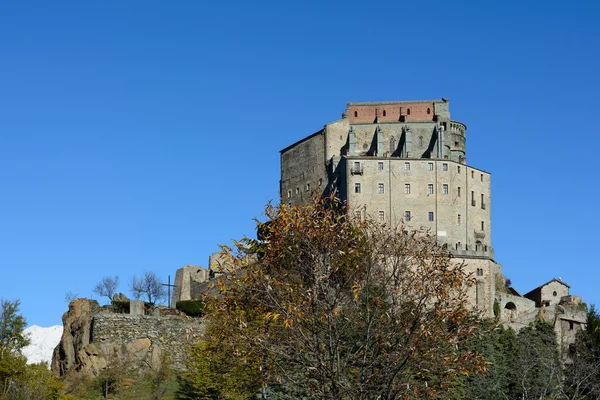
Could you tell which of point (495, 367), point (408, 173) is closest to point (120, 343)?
point (495, 367)

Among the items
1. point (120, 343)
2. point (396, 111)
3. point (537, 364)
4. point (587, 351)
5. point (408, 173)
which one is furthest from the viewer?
point (396, 111)

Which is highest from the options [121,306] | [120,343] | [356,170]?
[356,170]

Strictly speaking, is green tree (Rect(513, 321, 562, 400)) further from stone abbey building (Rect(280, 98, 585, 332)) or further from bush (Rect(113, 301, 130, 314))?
bush (Rect(113, 301, 130, 314))

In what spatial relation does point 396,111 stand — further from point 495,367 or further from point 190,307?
point 495,367

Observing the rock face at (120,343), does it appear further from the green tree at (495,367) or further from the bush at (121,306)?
the green tree at (495,367)

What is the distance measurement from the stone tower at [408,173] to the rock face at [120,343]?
3321 centimetres

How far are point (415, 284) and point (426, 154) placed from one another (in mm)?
82763

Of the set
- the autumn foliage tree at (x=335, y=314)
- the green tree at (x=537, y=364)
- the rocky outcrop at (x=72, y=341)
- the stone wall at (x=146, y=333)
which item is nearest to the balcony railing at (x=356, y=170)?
the green tree at (x=537, y=364)

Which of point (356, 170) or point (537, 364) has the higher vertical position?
point (356, 170)

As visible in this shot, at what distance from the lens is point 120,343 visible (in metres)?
58.6

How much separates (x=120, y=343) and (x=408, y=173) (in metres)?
48.8

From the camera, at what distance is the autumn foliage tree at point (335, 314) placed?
26219mm

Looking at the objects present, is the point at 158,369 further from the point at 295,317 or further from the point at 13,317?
the point at 295,317

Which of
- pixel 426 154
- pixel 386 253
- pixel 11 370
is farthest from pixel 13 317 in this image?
pixel 426 154
